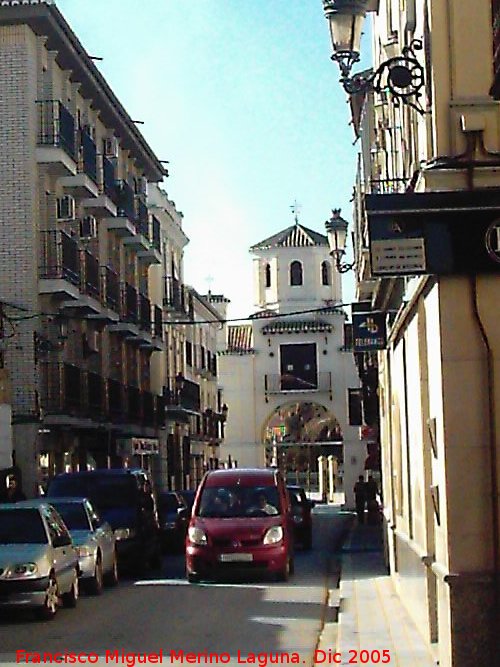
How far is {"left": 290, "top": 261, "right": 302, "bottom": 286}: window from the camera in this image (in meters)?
80.2

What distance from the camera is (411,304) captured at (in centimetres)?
1284

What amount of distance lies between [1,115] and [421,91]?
2545cm

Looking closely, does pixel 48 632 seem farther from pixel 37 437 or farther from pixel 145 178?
pixel 145 178

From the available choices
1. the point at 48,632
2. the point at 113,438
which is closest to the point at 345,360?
the point at 113,438

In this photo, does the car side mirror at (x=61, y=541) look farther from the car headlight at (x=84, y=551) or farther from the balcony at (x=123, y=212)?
the balcony at (x=123, y=212)

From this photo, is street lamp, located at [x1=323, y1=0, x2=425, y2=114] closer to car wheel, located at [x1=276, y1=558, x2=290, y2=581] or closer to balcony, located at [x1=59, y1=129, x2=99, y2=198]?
car wheel, located at [x1=276, y1=558, x2=290, y2=581]

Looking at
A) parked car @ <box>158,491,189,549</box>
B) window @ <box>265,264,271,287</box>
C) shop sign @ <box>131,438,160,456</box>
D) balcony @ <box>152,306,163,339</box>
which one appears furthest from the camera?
window @ <box>265,264,271,287</box>

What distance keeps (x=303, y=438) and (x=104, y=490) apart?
188ft

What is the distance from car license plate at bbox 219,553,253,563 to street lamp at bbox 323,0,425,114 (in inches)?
449

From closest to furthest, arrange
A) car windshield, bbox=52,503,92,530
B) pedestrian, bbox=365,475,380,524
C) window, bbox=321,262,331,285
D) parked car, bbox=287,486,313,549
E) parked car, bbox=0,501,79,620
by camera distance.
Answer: parked car, bbox=0,501,79,620
car windshield, bbox=52,503,92,530
parked car, bbox=287,486,313,549
pedestrian, bbox=365,475,380,524
window, bbox=321,262,331,285

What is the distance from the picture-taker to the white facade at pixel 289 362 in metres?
76.3

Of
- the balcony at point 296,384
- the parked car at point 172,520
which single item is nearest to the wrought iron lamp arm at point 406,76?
the parked car at point 172,520

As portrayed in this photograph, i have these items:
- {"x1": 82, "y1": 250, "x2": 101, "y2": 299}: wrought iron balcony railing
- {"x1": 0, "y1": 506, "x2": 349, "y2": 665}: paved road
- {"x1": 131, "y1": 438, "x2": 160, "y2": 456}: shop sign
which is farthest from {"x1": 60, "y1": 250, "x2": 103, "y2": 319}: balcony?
{"x1": 0, "y1": 506, "x2": 349, "y2": 665}: paved road

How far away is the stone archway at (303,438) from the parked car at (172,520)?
1765 inches
